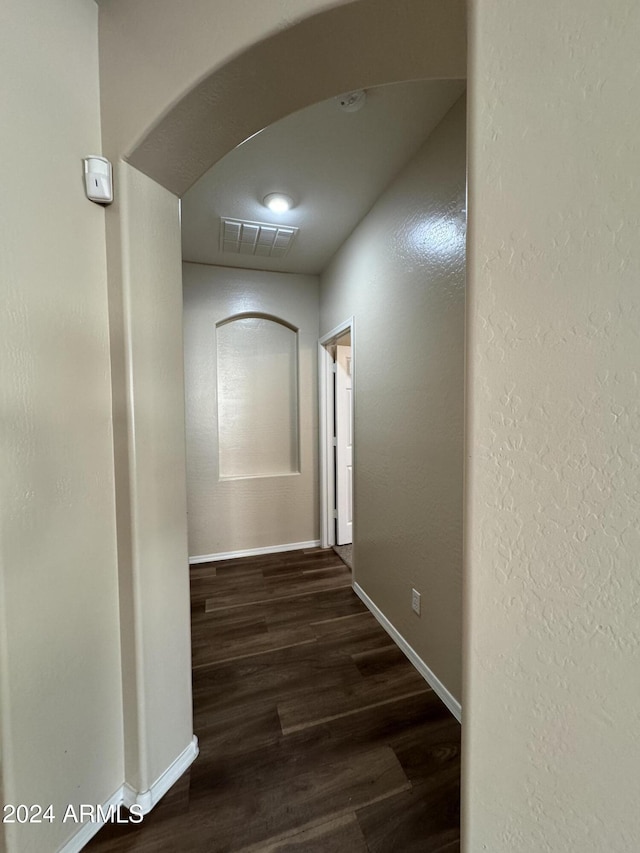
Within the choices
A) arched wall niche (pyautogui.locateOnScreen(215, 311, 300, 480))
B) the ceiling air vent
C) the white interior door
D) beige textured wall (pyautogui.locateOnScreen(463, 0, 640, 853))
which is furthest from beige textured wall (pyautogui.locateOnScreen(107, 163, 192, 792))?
the white interior door

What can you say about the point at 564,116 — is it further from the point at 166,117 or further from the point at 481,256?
the point at 166,117

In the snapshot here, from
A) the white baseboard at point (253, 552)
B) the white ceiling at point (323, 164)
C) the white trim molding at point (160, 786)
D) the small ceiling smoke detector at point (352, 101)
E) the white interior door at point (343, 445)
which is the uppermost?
the white ceiling at point (323, 164)

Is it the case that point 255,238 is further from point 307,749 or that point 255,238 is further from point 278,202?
point 307,749

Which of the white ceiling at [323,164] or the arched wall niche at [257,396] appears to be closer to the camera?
the white ceiling at [323,164]

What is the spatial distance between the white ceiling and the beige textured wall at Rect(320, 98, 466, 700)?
0.33ft

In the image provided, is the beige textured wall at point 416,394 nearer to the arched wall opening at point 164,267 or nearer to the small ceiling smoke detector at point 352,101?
the small ceiling smoke detector at point 352,101

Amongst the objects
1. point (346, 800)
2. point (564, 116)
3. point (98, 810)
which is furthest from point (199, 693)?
point (564, 116)

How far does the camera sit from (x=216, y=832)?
3.38ft

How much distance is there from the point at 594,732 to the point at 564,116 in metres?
0.90

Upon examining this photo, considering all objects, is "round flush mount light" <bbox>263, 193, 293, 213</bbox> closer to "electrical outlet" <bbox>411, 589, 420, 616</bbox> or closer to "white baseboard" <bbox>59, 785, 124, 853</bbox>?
"electrical outlet" <bbox>411, 589, 420, 616</bbox>

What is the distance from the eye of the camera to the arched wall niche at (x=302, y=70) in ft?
2.33

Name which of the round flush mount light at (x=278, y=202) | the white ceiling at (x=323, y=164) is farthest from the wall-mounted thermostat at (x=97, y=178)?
the round flush mount light at (x=278, y=202)

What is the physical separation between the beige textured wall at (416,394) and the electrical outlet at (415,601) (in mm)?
34

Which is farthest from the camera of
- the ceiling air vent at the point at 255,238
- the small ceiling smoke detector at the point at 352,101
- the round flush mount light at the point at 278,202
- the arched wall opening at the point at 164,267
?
the ceiling air vent at the point at 255,238
